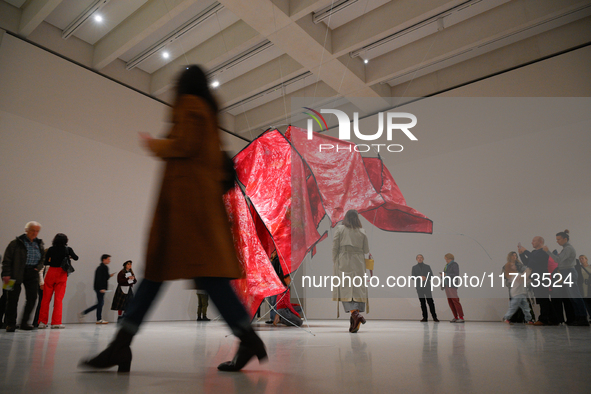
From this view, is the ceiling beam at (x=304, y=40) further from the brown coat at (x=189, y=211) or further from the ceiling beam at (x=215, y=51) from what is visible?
the brown coat at (x=189, y=211)

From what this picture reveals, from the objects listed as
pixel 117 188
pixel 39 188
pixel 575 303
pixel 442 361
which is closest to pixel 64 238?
pixel 39 188

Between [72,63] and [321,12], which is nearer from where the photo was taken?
[321,12]

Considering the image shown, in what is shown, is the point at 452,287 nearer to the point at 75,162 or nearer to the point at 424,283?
→ the point at 424,283

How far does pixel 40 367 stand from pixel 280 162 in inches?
130

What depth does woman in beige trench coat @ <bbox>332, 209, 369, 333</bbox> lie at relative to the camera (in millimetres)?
4699

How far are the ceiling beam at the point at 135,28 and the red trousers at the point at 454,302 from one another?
751cm

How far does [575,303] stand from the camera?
6.52 meters

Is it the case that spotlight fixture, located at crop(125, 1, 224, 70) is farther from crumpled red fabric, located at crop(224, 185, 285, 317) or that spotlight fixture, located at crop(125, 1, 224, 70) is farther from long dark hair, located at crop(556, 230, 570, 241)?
long dark hair, located at crop(556, 230, 570, 241)

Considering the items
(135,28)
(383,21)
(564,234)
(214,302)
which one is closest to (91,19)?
(135,28)

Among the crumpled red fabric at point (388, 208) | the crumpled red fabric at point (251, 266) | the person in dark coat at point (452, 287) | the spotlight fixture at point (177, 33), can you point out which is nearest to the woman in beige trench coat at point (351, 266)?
the crumpled red fabric at point (388, 208)

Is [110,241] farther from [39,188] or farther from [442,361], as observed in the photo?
[442,361]

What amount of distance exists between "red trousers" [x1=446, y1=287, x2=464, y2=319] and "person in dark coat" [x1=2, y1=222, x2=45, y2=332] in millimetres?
7141

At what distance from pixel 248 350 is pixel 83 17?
29.2 feet

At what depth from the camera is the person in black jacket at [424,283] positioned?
8156 mm
